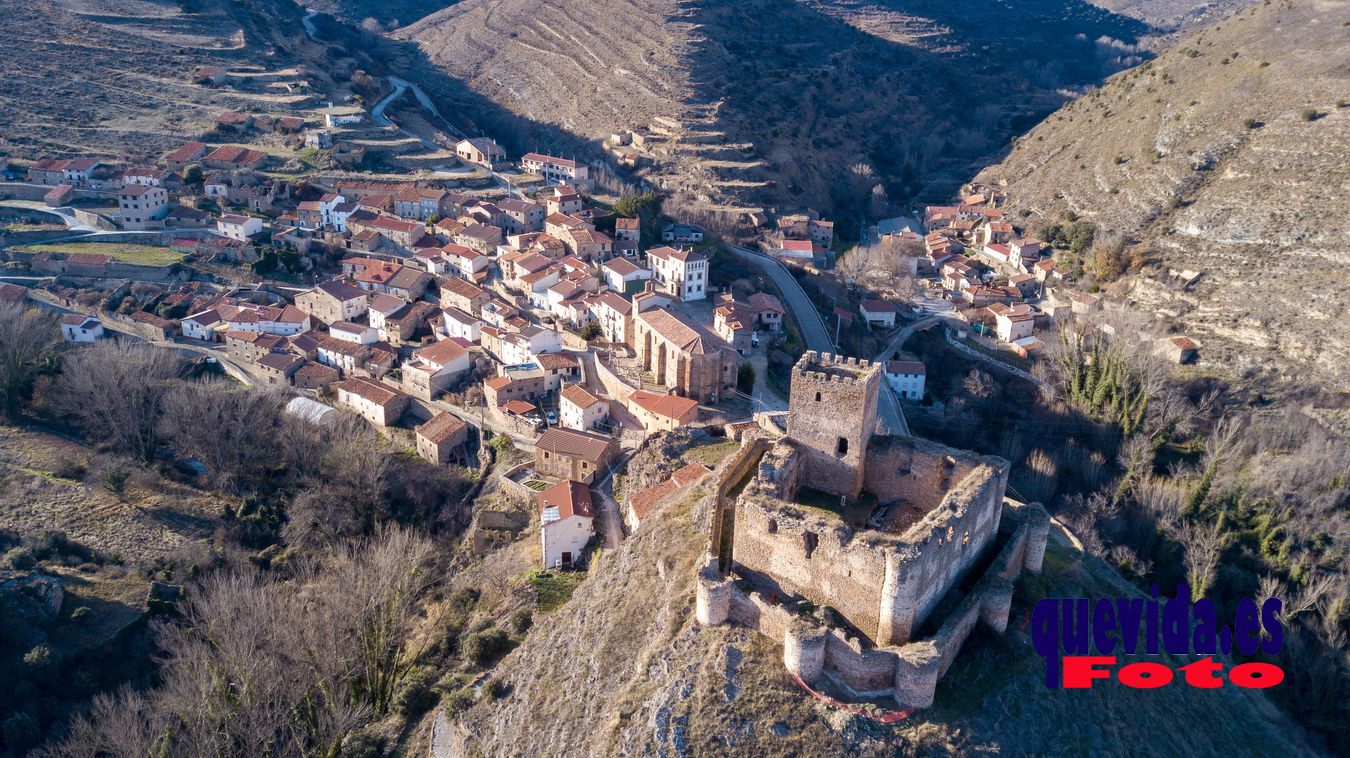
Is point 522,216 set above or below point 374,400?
above

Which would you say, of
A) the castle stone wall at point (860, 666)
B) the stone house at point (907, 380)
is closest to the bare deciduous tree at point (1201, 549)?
the stone house at point (907, 380)

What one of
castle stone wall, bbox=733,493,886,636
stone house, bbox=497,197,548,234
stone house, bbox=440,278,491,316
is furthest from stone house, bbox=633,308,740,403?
stone house, bbox=497,197,548,234

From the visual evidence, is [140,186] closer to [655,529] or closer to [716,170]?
[716,170]

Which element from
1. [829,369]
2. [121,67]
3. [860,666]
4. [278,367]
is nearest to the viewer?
[860,666]

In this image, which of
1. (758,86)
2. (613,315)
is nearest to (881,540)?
(613,315)

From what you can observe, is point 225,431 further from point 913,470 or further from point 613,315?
point 913,470

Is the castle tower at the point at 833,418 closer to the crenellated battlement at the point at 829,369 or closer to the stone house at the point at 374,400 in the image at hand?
the crenellated battlement at the point at 829,369

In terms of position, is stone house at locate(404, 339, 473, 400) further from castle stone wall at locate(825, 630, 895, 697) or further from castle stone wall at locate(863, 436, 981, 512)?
castle stone wall at locate(825, 630, 895, 697)
